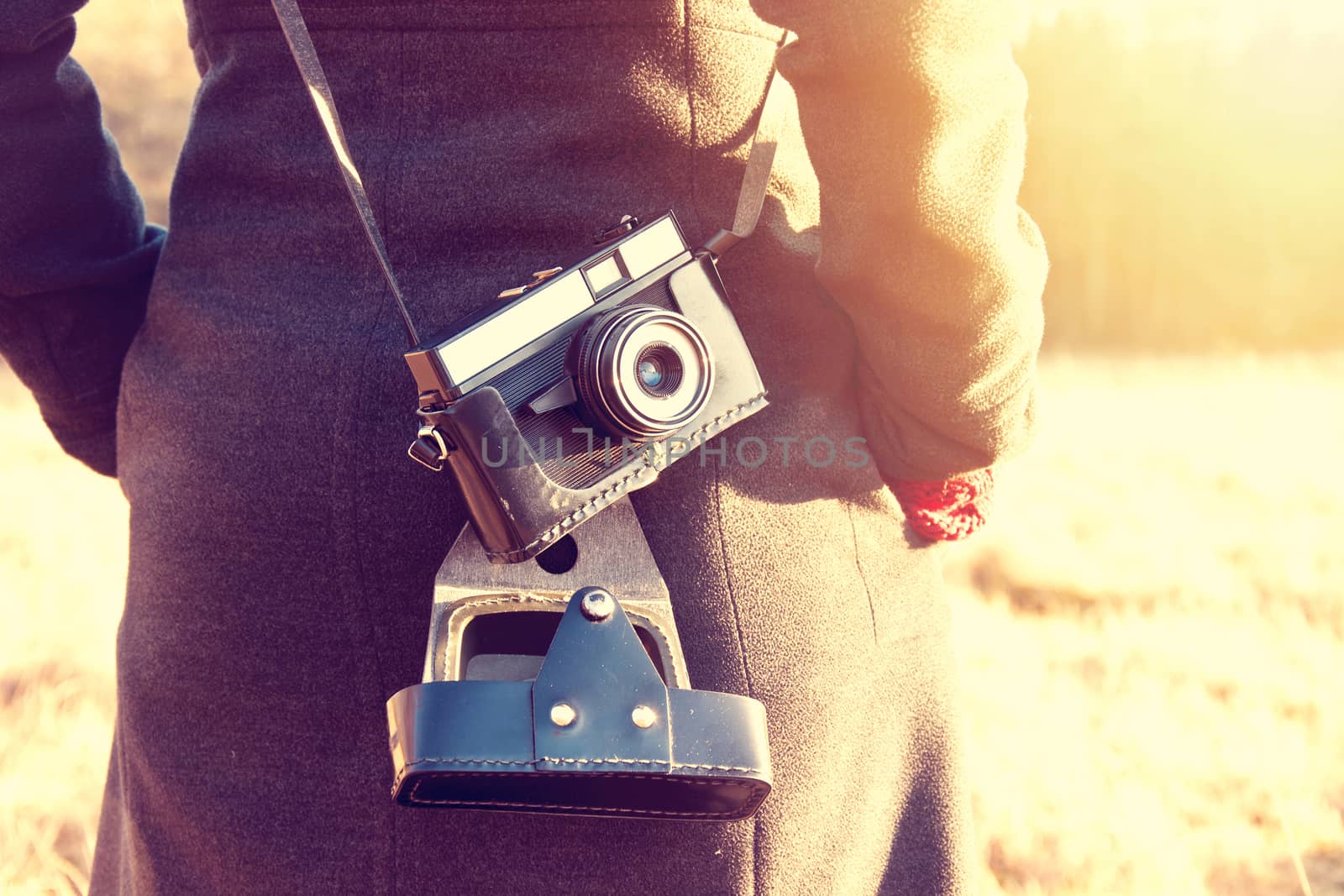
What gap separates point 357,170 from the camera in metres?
0.90

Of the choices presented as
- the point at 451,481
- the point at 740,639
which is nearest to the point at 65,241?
the point at 451,481

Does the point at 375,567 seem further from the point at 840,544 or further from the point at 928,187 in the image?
the point at 928,187

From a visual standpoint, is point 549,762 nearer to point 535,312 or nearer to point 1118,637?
point 535,312

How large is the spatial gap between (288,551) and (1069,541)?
2995 millimetres

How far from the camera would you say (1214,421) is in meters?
5.32

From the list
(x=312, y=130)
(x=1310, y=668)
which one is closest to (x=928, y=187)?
(x=312, y=130)

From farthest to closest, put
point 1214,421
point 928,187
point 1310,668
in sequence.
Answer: point 1214,421, point 1310,668, point 928,187

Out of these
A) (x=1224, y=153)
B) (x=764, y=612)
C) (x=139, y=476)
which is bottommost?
(x=764, y=612)

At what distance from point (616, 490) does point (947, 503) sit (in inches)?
12.0

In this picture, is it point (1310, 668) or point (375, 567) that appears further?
point (1310, 668)

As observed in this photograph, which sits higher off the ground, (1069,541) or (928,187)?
(1069,541)

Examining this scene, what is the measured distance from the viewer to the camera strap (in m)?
0.83

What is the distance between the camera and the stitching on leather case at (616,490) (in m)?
0.84

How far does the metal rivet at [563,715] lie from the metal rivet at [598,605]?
0.07 m
